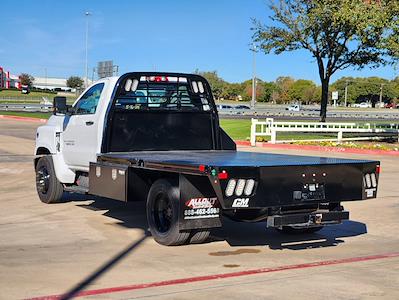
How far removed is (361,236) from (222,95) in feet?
484

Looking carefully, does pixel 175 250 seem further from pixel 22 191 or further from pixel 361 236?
pixel 22 191

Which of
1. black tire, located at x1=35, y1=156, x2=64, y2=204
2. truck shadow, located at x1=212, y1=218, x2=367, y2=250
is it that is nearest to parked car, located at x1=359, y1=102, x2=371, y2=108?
black tire, located at x1=35, y1=156, x2=64, y2=204

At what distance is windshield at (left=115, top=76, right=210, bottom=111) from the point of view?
30.0 ft

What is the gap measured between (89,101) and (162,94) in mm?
1219

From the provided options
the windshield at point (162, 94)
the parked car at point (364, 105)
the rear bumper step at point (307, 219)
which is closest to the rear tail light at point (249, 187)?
the rear bumper step at point (307, 219)

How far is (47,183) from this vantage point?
1051cm

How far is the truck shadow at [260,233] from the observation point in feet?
26.2

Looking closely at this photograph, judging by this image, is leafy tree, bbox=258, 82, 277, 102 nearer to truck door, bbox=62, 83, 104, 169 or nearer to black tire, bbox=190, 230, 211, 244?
truck door, bbox=62, 83, 104, 169

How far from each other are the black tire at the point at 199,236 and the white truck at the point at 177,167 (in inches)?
0.6

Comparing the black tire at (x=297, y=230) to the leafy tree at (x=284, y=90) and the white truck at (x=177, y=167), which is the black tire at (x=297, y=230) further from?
the leafy tree at (x=284, y=90)

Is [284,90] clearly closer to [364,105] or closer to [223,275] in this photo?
[364,105]

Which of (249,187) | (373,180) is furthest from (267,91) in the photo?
(249,187)

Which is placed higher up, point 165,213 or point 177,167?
point 177,167

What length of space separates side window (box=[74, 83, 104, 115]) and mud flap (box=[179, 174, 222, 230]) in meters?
2.92
